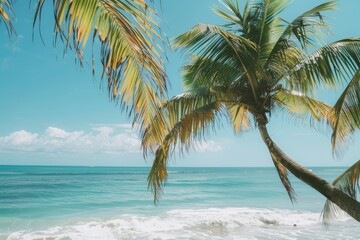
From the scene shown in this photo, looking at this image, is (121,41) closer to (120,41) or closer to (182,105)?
(120,41)

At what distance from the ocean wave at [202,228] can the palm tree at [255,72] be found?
685 centimetres

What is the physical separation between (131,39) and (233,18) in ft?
12.7

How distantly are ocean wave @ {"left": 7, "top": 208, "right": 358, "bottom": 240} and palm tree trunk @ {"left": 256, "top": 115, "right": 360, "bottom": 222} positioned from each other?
733 cm

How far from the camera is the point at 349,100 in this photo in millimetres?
3547

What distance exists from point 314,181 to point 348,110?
0.91 m

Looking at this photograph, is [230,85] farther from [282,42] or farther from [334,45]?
[334,45]

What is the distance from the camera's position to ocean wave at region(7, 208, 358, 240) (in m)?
11.3

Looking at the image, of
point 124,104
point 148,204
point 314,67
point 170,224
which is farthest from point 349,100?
point 148,204

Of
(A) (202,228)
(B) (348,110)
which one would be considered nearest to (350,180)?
(B) (348,110)

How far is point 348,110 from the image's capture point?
3.65m

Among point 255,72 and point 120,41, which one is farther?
point 255,72

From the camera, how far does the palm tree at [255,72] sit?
4.32 meters

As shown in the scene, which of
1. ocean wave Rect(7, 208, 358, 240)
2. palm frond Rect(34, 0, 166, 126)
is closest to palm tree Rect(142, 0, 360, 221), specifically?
palm frond Rect(34, 0, 166, 126)

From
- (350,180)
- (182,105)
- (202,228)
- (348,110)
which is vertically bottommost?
(202,228)
